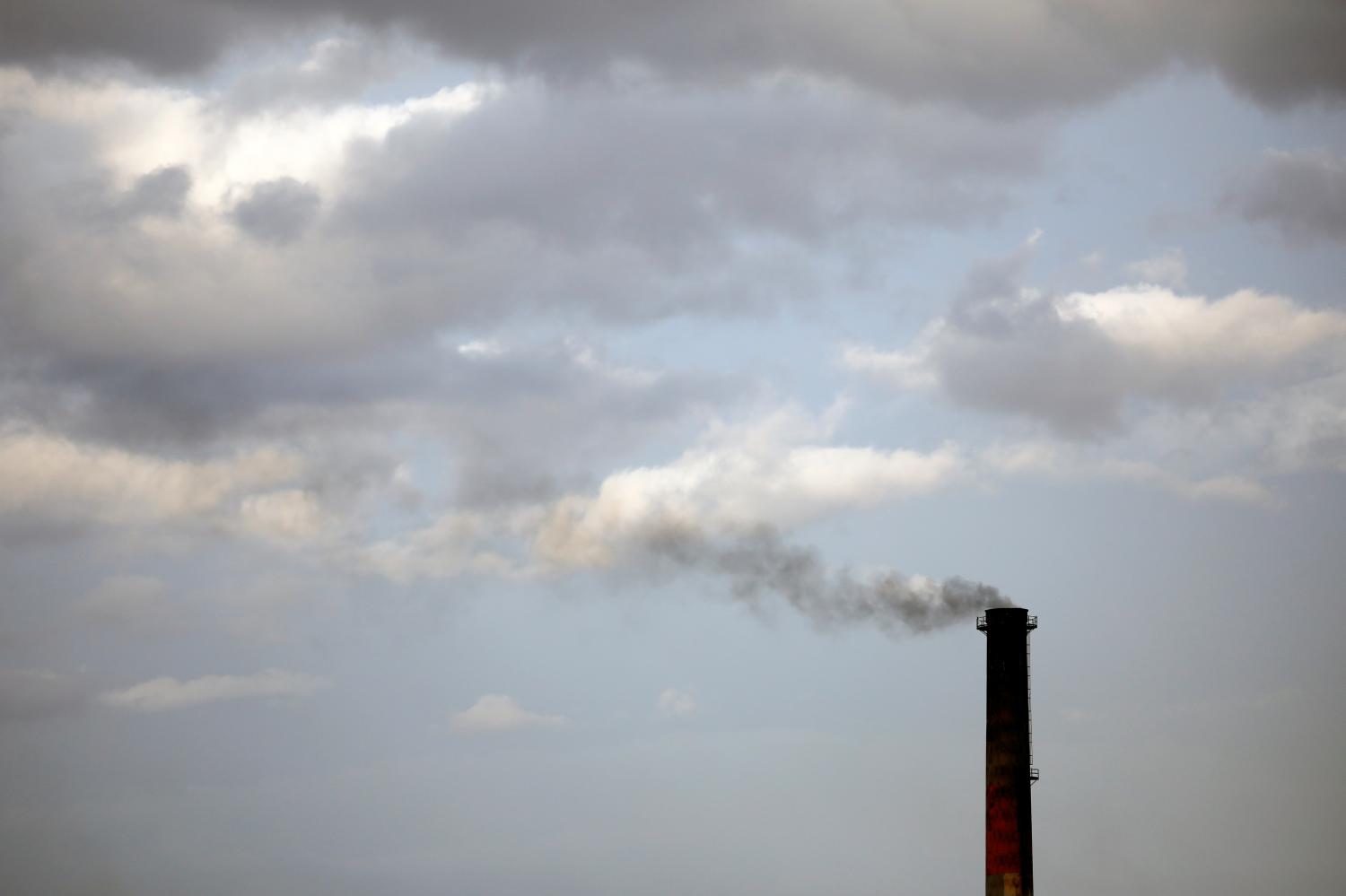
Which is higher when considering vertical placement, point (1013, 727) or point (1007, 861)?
point (1013, 727)

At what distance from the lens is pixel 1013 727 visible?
63219 millimetres

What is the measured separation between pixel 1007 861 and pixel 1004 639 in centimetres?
809

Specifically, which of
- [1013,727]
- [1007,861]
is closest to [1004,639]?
[1013,727]

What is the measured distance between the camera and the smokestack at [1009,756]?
6209 centimetres

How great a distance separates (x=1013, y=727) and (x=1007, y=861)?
15.7 ft

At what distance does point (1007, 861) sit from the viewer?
204 ft

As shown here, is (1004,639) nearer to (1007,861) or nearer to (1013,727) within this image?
(1013,727)

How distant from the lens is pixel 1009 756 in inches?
2477

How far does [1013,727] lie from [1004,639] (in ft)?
10.9

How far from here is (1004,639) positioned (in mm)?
64438

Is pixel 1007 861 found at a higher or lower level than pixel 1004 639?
lower

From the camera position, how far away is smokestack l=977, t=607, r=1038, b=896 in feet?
204
